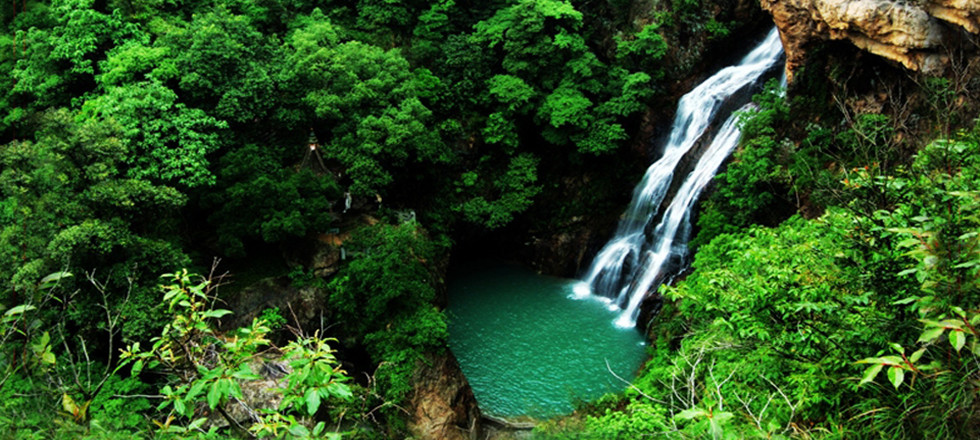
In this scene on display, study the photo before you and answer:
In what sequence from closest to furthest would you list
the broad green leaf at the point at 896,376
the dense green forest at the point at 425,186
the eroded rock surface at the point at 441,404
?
the broad green leaf at the point at 896,376, the dense green forest at the point at 425,186, the eroded rock surface at the point at 441,404

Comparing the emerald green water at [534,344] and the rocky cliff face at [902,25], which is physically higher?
the rocky cliff face at [902,25]

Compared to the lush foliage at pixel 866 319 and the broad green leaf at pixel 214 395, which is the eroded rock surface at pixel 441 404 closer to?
the lush foliage at pixel 866 319

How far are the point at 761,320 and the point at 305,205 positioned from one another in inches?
404

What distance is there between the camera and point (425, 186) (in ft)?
57.0

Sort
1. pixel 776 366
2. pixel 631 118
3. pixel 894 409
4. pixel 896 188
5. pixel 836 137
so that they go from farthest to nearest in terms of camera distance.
A: pixel 631 118
pixel 836 137
pixel 776 366
pixel 896 188
pixel 894 409

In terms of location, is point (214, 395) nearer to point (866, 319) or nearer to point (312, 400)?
point (312, 400)

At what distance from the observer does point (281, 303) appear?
13203 mm

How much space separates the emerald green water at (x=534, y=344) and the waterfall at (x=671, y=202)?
2.57 ft

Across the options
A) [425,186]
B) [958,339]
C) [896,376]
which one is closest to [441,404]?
[425,186]

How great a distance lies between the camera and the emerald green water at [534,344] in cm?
1316

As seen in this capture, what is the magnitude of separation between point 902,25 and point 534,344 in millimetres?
9861

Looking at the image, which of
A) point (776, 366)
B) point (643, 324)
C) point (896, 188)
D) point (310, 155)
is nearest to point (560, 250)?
point (643, 324)

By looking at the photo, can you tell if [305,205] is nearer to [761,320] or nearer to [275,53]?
[275,53]

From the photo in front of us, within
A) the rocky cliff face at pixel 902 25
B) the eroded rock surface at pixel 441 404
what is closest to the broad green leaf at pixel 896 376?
the rocky cliff face at pixel 902 25
